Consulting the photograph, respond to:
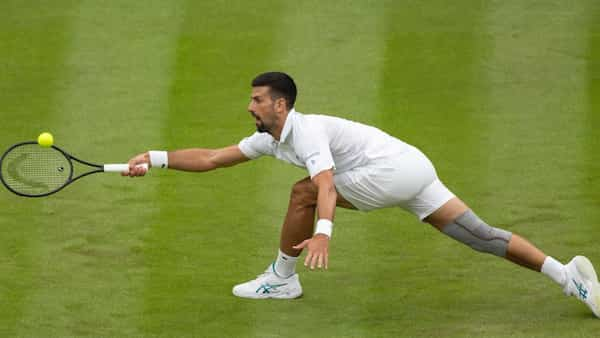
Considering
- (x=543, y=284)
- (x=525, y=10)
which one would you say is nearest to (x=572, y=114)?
(x=525, y=10)

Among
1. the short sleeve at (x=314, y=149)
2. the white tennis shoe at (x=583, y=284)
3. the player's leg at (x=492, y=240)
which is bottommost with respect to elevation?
the white tennis shoe at (x=583, y=284)

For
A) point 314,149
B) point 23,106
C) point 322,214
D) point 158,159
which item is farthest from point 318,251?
point 23,106

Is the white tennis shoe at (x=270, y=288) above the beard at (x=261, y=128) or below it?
below

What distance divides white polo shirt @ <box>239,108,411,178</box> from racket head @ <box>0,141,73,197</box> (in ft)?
4.00

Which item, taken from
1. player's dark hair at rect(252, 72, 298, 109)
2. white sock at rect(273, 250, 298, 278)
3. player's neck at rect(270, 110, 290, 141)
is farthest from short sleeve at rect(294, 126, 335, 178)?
white sock at rect(273, 250, 298, 278)

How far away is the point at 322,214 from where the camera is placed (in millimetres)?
8172

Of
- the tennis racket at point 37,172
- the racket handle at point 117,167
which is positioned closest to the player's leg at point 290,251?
the racket handle at point 117,167

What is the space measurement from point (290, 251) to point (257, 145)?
2.32 ft

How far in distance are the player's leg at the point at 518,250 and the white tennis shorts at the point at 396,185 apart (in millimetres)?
101

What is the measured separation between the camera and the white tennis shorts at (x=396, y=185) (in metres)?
8.70

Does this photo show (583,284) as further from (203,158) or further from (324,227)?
(203,158)

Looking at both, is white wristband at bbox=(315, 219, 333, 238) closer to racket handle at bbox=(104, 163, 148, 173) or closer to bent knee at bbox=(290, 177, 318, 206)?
bent knee at bbox=(290, 177, 318, 206)

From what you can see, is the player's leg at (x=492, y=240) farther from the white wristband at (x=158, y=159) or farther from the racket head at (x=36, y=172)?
the racket head at (x=36, y=172)

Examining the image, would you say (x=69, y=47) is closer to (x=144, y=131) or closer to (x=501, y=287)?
(x=144, y=131)
